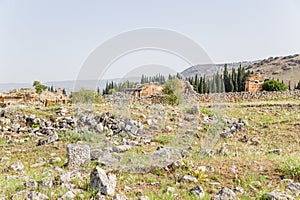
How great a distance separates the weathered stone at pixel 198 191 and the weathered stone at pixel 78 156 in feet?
Result: 8.20

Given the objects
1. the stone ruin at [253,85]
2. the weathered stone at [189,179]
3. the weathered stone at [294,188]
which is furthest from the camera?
A: the stone ruin at [253,85]

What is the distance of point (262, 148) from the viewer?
363 inches

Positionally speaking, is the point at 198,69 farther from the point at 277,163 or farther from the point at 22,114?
the point at 22,114

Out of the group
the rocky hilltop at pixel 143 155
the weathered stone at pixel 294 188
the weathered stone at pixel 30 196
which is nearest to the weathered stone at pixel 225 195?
the rocky hilltop at pixel 143 155

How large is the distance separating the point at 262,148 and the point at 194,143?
179 cm

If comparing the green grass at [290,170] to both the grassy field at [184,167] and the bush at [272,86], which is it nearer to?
the grassy field at [184,167]

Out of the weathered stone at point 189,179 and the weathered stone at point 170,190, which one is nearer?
the weathered stone at point 170,190

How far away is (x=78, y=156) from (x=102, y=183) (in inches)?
79.1

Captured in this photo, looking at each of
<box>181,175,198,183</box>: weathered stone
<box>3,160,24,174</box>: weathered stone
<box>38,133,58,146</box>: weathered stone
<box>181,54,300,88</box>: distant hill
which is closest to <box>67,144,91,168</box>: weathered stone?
<box>3,160,24,174</box>: weathered stone

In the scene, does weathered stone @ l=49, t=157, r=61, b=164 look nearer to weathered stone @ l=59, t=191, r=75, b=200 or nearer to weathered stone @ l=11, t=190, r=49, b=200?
weathered stone @ l=11, t=190, r=49, b=200

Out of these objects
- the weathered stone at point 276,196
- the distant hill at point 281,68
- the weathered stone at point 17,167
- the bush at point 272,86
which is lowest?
the weathered stone at point 17,167

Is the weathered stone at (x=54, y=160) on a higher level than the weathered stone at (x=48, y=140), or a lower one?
lower

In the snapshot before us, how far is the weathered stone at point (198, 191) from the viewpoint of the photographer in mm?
4699

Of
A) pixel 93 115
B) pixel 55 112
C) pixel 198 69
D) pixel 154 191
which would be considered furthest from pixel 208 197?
pixel 55 112
